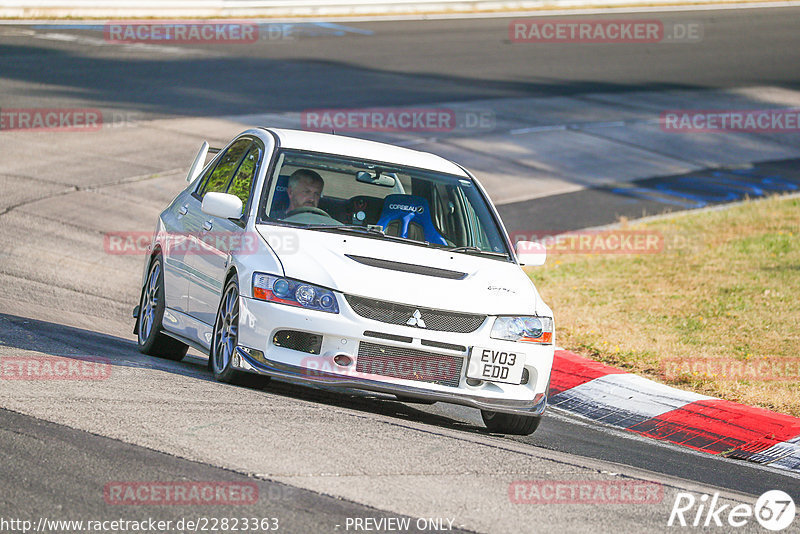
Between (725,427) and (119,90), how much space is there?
55.3ft

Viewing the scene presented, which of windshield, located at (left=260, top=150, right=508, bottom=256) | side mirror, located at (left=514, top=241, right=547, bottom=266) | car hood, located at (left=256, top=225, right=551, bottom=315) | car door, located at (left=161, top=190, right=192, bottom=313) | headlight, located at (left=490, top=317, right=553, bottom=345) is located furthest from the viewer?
car door, located at (left=161, top=190, right=192, bottom=313)

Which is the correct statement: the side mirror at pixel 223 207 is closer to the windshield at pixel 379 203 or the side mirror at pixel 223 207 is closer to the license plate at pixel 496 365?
the windshield at pixel 379 203

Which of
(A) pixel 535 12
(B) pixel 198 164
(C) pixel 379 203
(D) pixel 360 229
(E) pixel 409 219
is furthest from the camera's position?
(A) pixel 535 12

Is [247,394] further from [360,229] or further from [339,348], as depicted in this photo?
[360,229]

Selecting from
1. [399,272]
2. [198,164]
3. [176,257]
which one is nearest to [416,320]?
[399,272]

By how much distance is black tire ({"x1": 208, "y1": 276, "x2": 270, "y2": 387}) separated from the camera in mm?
7332

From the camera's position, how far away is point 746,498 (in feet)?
21.3

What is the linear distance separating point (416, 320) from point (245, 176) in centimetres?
206

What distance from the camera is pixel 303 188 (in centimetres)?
816

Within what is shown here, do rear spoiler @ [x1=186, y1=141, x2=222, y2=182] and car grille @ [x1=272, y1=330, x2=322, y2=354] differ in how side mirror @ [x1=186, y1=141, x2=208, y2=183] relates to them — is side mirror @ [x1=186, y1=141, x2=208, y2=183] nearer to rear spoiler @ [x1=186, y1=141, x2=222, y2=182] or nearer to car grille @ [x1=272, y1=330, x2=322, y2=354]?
rear spoiler @ [x1=186, y1=141, x2=222, y2=182]

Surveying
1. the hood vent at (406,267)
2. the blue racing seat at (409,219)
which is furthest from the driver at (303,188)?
the hood vent at (406,267)

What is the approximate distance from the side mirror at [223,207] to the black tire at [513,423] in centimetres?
204

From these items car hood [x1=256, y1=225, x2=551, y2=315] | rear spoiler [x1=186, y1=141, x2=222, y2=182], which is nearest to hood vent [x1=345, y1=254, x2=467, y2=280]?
car hood [x1=256, y1=225, x2=551, y2=315]

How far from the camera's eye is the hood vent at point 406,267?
287 inches
